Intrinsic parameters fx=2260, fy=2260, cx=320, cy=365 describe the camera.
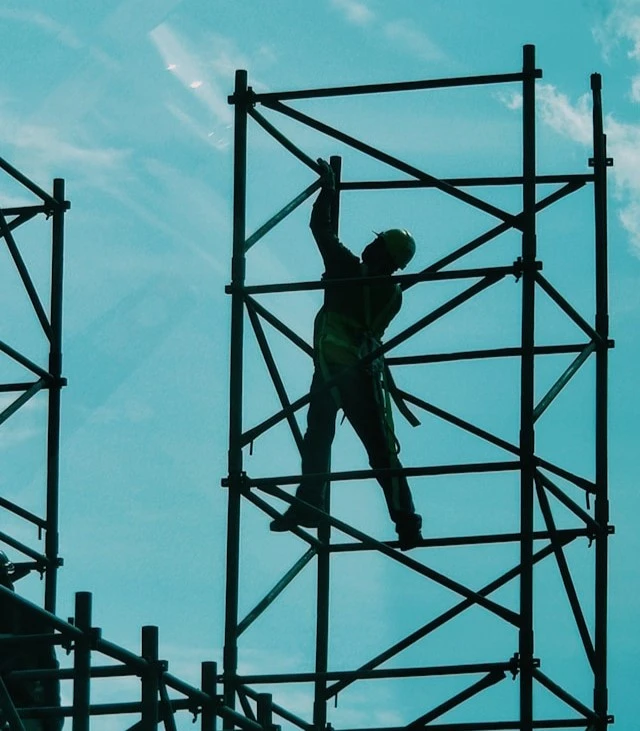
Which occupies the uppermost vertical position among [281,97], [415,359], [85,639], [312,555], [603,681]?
[281,97]

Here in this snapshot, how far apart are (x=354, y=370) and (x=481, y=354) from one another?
2.95 feet

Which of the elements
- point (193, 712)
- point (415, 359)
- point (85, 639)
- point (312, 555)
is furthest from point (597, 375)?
point (85, 639)

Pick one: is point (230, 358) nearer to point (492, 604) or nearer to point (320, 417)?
point (320, 417)

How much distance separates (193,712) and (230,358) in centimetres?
320

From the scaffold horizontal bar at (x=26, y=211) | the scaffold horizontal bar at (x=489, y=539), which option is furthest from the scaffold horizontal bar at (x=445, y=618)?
the scaffold horizontal bar at (x=26, y=211)

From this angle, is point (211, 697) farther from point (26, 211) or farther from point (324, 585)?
point (26, 211)

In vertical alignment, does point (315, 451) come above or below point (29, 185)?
below

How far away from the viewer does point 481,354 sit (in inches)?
615

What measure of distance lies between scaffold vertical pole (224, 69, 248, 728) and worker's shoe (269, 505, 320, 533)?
0.42m

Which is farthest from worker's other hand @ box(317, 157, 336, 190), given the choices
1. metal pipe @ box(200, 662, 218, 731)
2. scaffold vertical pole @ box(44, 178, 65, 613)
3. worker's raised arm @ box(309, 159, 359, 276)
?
metal pipe @ box(200, 662, 218, 731)

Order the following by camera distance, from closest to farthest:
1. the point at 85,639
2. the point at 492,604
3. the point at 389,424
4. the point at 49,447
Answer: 1. the point at 85,639
2. the point at 492,604
3. the point at 389,424
4. the point at 49,447

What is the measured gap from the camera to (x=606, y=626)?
51.2 feet

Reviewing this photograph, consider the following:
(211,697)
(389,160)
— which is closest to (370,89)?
(389,160)

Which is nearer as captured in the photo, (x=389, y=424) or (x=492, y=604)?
(x=492, y=604)
